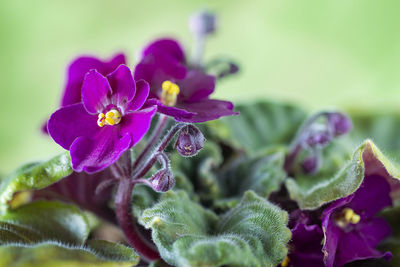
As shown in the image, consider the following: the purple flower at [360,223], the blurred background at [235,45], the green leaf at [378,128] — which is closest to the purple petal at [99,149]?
the purple flower at [360,223]

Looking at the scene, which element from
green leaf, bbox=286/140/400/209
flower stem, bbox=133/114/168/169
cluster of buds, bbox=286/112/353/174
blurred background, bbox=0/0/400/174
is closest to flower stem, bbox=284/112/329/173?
cluster of buds, bbox=286/112/353/174

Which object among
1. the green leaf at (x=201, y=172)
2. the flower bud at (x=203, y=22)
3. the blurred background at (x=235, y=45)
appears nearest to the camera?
the green leaf at (x=201, y=172)

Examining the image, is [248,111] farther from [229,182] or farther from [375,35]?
[375,35]

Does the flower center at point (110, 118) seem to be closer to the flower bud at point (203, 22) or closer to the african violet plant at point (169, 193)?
the african violet plant at point (169, 193)

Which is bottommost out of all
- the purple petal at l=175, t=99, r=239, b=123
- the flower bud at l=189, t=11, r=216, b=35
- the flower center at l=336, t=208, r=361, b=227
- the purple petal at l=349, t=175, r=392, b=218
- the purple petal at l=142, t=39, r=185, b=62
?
the flower center at l=336, t=208, r=361, b=227

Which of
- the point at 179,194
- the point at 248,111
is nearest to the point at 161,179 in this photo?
the point at 179,194

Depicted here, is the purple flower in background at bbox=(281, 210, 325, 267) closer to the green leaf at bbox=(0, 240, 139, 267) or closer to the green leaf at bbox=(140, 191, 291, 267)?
the green leaf at bbox=(140, 191, 291, 267)
